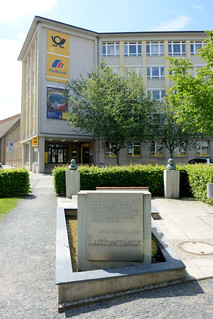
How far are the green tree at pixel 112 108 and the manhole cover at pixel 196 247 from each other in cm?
2121

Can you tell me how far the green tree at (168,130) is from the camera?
96.8 feet

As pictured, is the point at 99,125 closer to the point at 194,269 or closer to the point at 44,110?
the point at 44,110

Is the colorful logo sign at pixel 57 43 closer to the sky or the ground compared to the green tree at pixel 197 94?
closer to the sky

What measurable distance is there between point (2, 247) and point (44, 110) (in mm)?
26386

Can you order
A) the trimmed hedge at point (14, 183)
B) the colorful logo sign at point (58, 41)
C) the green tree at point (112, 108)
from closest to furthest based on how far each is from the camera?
1. the trimmed hedge at point (14, 183)
2. the green tree at point (112, 108)
3. the colorful logo sign at point (58, 41)

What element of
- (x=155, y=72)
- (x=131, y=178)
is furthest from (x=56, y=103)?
(x=131, y=178)

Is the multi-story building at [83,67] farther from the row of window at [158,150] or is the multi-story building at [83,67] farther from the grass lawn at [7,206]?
the grass lawn at [7,206]

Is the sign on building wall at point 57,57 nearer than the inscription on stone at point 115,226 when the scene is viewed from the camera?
No

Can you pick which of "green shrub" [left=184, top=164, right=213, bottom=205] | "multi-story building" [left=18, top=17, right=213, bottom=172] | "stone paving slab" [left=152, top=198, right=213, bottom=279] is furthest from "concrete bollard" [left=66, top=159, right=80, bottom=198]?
"multi-story building" [left=18, top=17, right=213, bottom=172]

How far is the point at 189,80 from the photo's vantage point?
12398 mm

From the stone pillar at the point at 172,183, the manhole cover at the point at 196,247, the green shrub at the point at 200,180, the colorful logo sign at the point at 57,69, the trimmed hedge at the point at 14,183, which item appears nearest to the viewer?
the manhole cover at the point at 196,247

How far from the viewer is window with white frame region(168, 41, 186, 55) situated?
34.7 meters

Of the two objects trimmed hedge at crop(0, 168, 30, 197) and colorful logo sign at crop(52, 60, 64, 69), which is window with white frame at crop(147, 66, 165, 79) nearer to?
colorful logo sign at crop(52, 60, 64, 69)

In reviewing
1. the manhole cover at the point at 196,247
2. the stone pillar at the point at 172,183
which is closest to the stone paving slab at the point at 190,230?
the manhole cover at the point at 196,247
